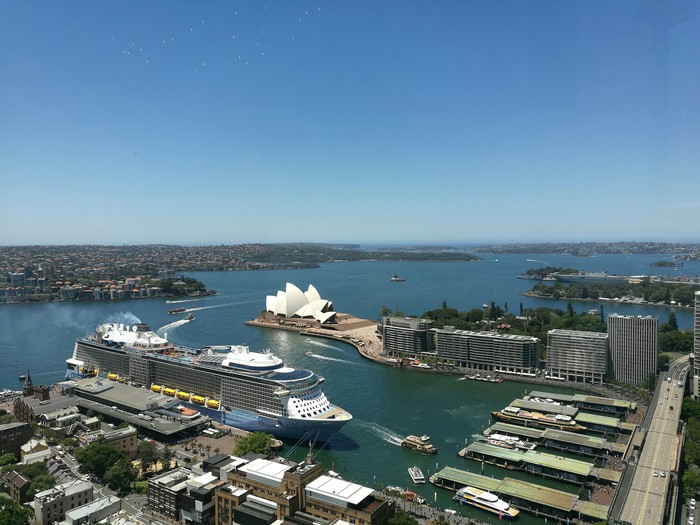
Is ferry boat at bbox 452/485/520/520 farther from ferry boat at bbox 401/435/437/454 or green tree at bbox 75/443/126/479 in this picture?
green tree at bbox 75/443/126/479

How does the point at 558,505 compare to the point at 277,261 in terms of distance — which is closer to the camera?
the point at 558,505

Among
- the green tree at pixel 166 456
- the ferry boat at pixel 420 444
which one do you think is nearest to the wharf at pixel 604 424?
the ferry boat at pixel 420 444

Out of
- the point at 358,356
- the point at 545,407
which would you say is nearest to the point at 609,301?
the point at 358,356

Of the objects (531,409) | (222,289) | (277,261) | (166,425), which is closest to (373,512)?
(166,425)

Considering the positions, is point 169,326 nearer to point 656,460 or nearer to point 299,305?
point 299,305

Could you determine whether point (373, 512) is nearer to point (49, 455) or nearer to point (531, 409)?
point (49, 455)

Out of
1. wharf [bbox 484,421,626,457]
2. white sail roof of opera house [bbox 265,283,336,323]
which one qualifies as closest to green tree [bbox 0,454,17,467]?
wharf [bbox 484,421,626,457]
